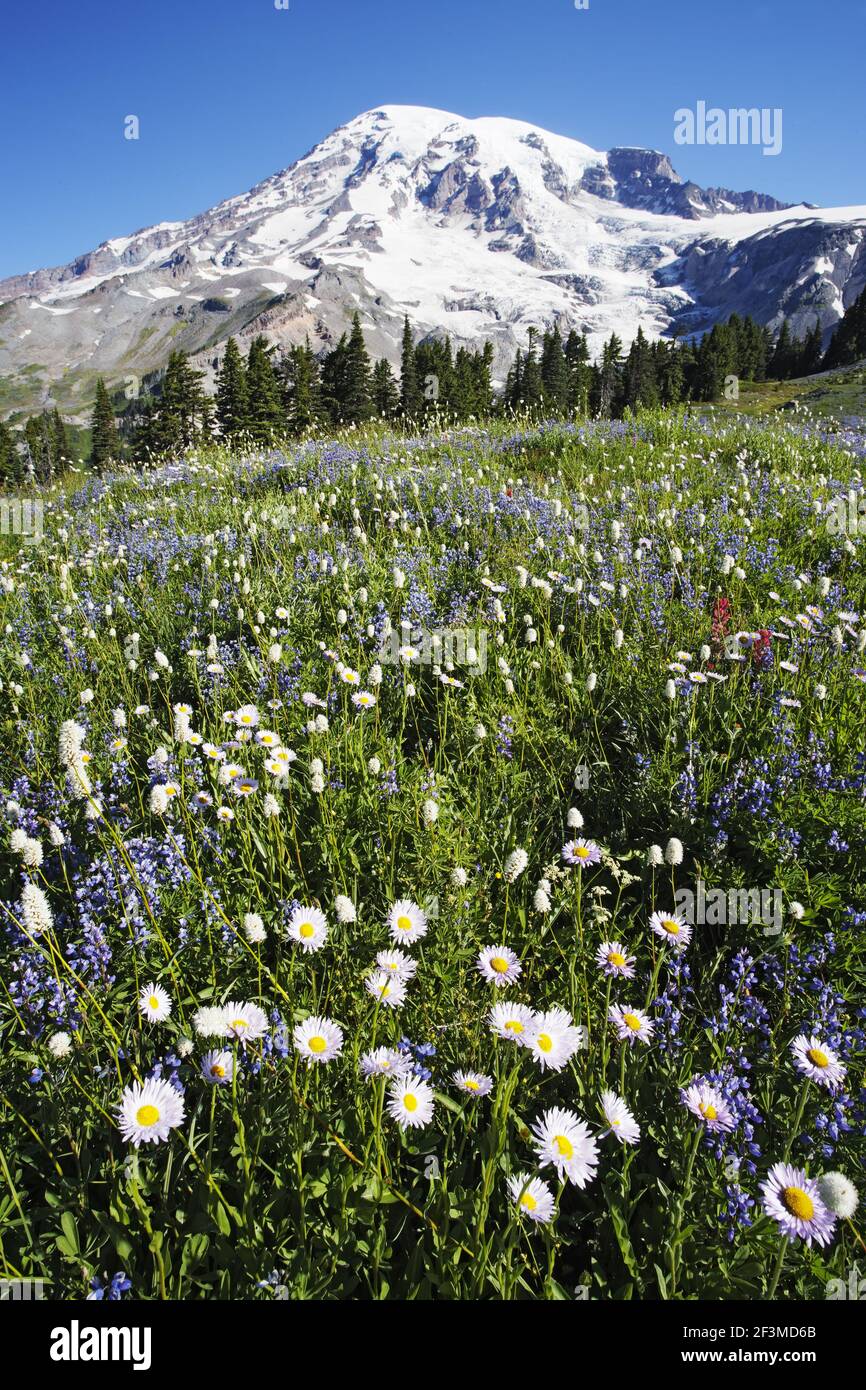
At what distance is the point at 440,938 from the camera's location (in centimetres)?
263

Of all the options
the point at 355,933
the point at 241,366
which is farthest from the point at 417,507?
the point at 241,366

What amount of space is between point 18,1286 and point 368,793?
2086 mm

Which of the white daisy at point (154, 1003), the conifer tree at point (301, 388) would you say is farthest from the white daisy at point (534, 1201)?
the conifer tree at point (301, 388)

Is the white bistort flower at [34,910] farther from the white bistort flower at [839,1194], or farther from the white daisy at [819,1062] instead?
the white daisy at [819,1062]

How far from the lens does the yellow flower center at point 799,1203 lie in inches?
64.5

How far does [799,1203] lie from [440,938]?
4.45 feet

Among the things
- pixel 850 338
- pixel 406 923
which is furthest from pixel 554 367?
pixel 406 923

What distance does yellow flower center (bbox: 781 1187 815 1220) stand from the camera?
64.5 inches

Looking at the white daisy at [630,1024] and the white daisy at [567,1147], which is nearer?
the white daisy at [567,1147]

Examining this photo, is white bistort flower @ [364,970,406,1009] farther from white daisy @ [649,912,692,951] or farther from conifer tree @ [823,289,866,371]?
conifer tree @ [823,289,866,371]

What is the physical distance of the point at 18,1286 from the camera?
1701mm

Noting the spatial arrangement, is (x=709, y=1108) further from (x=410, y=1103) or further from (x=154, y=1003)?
(x=154, y=1003)
